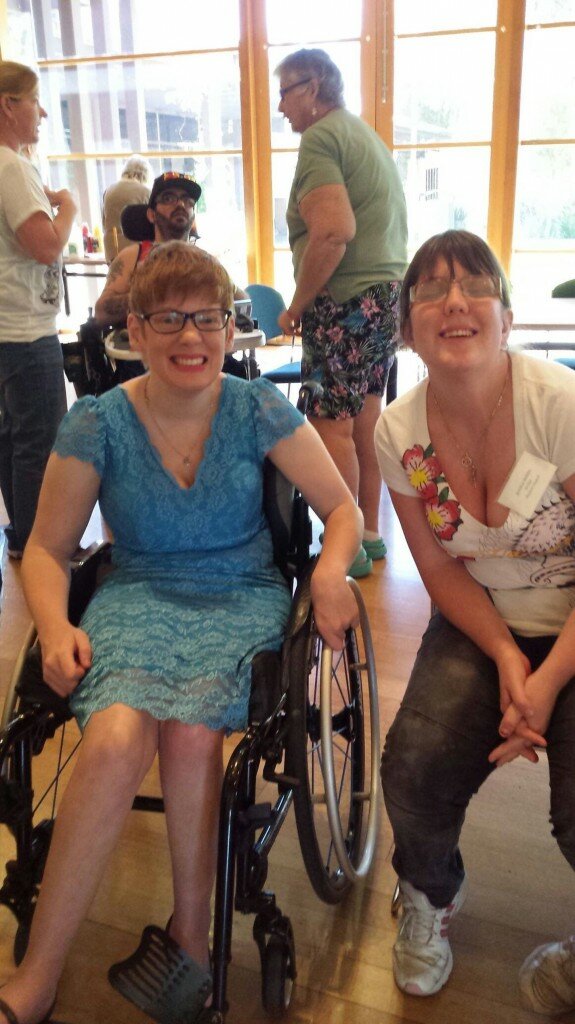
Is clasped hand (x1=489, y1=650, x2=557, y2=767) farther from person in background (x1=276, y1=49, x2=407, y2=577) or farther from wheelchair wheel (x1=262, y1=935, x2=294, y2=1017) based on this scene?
person in background (x1=276, y1=49, x2=407, y2=577)

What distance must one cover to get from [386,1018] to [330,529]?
75 centimetres

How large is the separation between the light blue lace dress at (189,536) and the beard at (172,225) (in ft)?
3.80

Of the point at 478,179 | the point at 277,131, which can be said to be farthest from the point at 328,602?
the point at 277,131

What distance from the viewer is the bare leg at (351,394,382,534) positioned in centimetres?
274

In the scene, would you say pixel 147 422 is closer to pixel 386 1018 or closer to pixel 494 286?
pixel 494 286

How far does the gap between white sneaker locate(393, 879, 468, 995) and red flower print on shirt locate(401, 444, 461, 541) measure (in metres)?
0.57

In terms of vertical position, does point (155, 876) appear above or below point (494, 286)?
below

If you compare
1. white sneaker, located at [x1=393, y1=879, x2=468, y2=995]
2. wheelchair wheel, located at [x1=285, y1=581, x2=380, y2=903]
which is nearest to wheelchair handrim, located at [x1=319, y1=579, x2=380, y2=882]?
wheelchair wheel, located at [x1=285, y1=581, x2=380, y2=903]

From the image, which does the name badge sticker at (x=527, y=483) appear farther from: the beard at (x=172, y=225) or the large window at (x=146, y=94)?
the large window at (x=146, y=94)

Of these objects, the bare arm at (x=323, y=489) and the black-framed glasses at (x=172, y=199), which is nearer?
the bare arm at (x=323, y=489)

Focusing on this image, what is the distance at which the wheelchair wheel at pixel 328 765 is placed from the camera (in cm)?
114

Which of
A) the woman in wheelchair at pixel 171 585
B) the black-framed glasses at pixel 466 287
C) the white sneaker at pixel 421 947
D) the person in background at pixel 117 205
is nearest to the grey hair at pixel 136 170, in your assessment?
the person in background at pixel 117 205

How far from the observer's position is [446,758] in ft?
3.93

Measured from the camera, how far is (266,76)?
6625 mm
